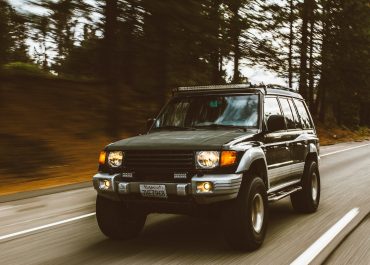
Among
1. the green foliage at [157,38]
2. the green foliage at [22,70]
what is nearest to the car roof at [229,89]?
the green foliage at [157,38]

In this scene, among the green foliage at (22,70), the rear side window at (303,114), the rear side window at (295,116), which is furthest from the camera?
the green foliage at (22,70)

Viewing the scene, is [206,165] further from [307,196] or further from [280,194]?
[307,196]

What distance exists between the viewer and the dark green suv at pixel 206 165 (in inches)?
226

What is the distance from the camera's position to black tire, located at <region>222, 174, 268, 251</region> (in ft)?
18.8

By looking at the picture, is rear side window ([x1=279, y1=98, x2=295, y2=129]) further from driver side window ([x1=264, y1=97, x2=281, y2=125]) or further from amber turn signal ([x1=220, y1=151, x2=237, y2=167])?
amber turn signal ([x1=220, y1=151, x2=237, y2=167])

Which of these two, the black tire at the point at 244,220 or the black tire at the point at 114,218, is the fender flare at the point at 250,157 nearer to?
the black tire at the point at 244,220

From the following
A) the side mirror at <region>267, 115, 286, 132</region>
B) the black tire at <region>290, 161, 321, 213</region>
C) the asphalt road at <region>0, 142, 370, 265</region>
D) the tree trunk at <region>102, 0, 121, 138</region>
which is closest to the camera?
the asphalt road at <region>0, 142, 370, 265</region>

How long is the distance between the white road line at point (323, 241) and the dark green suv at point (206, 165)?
1.85 ft

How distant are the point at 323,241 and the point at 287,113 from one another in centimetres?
239

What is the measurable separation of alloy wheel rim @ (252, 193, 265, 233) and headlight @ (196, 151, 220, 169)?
2.44 feet

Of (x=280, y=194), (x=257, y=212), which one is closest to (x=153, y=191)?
(x=257, y=212)

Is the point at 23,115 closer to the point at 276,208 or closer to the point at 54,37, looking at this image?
the point at 54,37

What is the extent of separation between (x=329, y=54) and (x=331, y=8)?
10.1 feet

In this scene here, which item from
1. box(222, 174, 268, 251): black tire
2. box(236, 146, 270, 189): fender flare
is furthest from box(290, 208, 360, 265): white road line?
box(236, 146, 270, 189): fender flare
